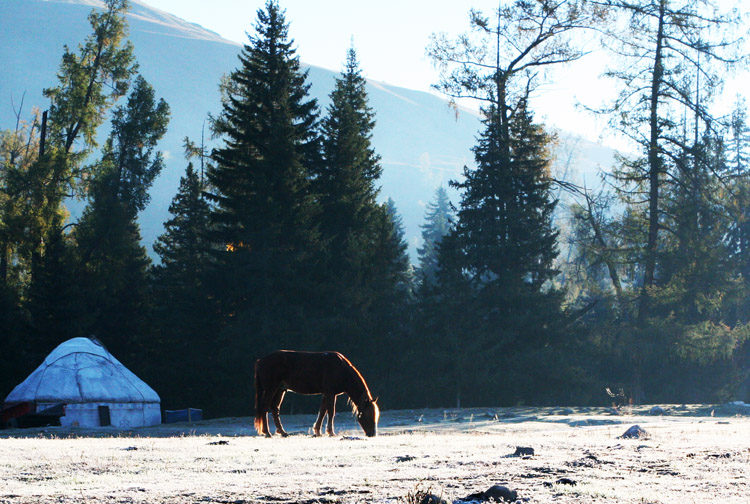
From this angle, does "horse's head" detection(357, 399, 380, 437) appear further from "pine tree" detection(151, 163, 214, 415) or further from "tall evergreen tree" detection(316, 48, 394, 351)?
"pine tree" detection(151, 163, 214, 415)

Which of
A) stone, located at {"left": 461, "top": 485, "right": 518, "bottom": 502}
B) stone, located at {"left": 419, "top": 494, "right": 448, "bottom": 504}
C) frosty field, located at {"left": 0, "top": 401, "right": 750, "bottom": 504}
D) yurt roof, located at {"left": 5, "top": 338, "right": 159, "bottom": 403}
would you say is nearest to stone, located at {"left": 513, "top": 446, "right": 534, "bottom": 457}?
frosty field, located at {"left": 0, "top": 401, "right": 750, "bottom": 504}

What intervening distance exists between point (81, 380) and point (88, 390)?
1.68ft

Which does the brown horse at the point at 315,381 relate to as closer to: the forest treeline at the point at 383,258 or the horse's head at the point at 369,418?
the horse's head at the point at 369,418

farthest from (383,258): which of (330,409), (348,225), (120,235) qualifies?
(330,409)

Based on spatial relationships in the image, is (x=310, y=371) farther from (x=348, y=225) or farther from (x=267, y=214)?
(x=348, y=225)

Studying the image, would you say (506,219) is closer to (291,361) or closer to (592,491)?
(291,361)

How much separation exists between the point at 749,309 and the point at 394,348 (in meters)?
21.7

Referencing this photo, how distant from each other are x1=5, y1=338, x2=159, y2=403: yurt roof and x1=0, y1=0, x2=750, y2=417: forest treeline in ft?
15.2

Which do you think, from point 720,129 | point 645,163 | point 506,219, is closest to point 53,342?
point 506,219

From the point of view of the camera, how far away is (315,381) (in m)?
16.1

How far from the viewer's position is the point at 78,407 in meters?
30.5

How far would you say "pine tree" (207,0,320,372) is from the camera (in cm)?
3631

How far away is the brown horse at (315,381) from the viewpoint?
16.0m

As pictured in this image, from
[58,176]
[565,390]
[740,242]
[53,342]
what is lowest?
[565,390]
